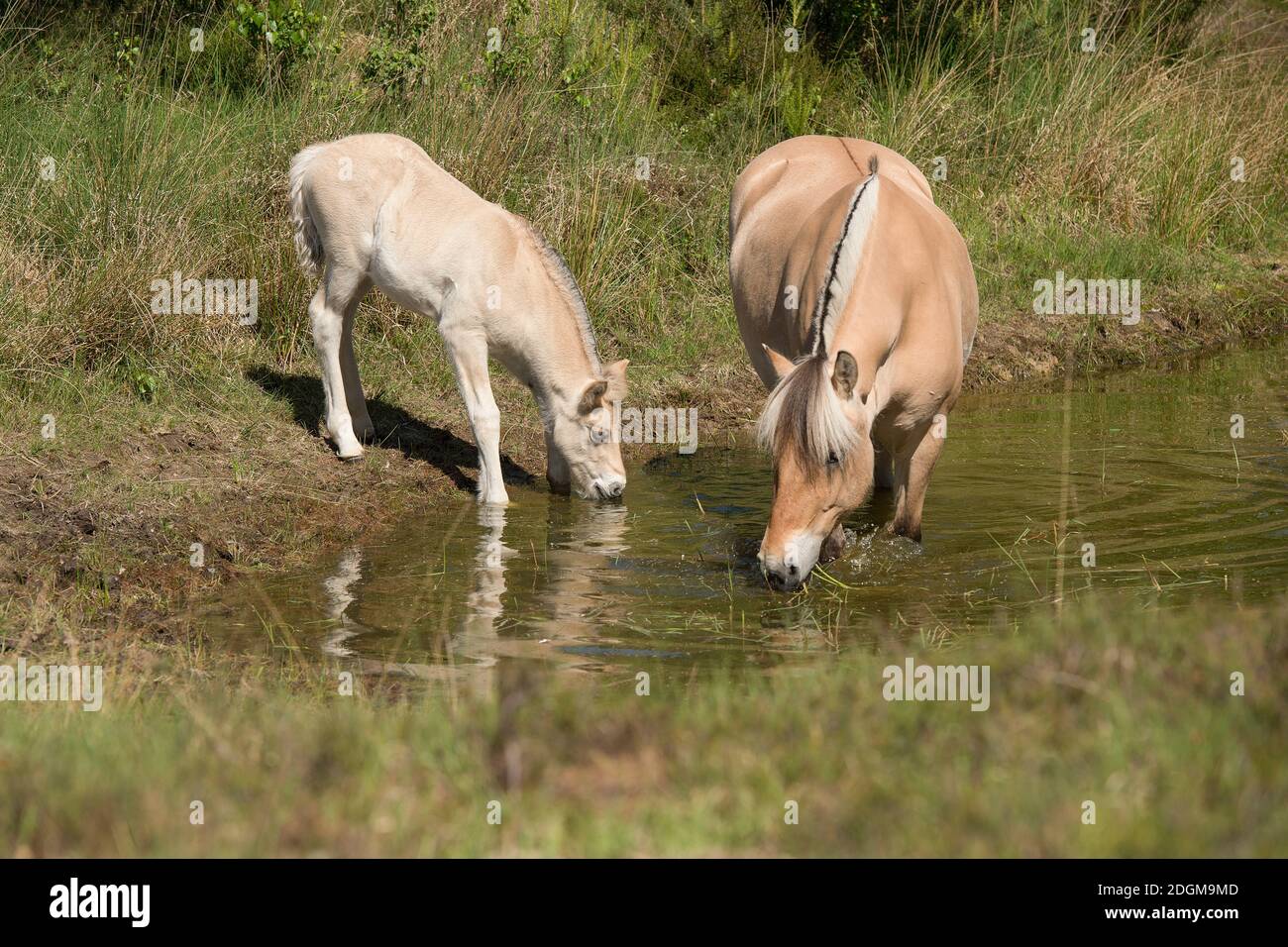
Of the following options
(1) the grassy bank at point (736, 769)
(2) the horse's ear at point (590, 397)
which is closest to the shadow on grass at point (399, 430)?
(2) the horse's ear at point (590, 397)

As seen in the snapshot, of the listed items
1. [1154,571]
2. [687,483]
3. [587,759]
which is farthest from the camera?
[687,483]

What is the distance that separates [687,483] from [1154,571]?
2.82 meters

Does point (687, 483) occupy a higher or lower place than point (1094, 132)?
lower

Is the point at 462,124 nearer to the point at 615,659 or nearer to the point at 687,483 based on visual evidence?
the point at 687,483

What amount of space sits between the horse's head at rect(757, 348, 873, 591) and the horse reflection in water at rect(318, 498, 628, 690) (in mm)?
820

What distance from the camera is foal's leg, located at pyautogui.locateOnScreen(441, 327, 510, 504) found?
751 centimetres

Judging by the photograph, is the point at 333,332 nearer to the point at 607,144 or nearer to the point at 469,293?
the point at 469,293

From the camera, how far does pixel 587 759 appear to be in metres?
3.23

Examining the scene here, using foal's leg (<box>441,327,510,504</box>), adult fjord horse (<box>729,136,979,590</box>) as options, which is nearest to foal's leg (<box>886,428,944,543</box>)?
adult fjord horse (<box>729,136,979,590</box>)

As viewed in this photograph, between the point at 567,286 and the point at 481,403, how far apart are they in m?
0.81

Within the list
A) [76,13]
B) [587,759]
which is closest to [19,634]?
[587,759]

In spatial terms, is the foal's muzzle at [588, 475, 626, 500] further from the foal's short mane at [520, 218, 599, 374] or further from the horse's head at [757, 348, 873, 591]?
the horse's head at [757, 348, 873, 591]

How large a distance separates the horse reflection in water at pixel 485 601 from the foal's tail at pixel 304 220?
1.98 m
